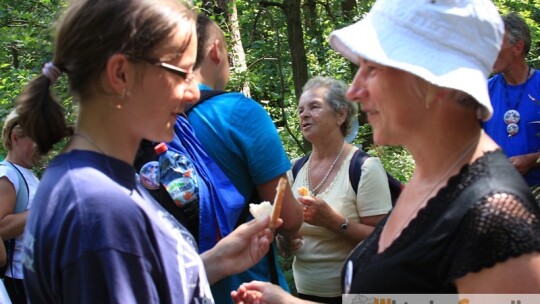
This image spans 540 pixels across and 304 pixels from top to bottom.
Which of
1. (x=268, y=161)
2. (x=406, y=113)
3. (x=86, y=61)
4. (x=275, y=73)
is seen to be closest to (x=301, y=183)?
(x=268, y=161)

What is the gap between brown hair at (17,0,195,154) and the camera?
1314 mm

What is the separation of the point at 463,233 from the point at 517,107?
3.17 m

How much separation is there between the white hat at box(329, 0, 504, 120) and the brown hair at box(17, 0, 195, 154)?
0.57 meters

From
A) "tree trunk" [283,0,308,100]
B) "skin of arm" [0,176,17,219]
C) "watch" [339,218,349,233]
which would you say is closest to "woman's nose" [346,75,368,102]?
"watch" [339,218,349,233]

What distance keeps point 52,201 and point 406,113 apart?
2.98 ft

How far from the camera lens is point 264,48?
28.9ft

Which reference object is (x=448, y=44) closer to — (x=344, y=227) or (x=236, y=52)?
(x=344, y=227)

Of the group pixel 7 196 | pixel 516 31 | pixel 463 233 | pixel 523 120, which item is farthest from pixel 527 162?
pixel 7 196

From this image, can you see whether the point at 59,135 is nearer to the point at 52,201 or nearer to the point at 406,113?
the point at 52,201

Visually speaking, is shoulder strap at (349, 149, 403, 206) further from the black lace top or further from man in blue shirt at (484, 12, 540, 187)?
the black lace top

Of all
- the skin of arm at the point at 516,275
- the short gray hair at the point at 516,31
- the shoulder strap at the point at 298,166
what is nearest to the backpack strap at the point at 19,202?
the shoulder strap at the point at 298,166

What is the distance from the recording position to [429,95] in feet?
4.52

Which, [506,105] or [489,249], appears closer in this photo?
[489,249]

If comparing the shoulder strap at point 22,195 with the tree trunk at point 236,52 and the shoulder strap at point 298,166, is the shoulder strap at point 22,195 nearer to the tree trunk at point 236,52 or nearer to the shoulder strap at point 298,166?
the shoulder strap at point 298,166
